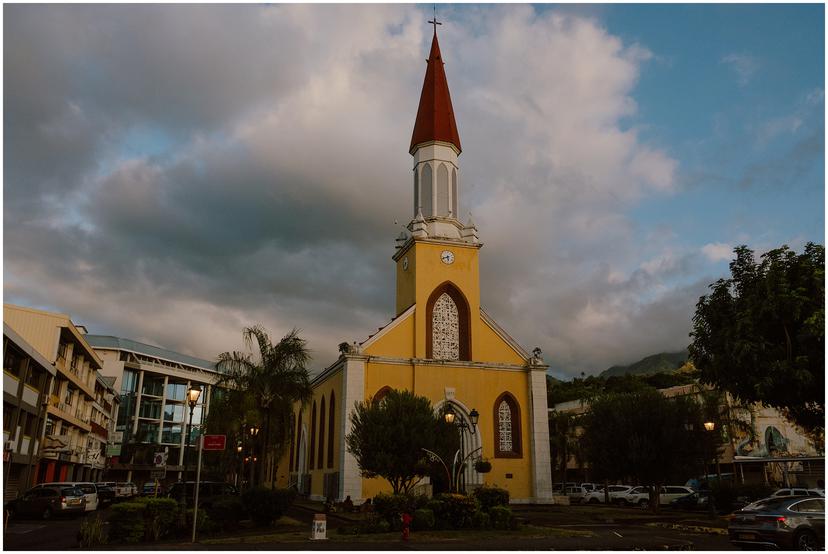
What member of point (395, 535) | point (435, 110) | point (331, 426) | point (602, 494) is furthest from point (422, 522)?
point (435, 110)

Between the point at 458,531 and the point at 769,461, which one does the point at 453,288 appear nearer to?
the point at 458,531

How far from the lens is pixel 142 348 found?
8731 cm

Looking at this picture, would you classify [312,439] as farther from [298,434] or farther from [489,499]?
[489,499]

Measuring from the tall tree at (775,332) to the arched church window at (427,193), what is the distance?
1935cm

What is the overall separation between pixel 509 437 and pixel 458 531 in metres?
15.9

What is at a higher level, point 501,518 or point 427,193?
point 427,193

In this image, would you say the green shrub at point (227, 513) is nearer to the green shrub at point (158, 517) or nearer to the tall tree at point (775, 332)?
the green shrub at point (158, 517)

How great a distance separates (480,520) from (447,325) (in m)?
16.5

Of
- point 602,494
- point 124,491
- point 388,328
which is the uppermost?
point 388,328

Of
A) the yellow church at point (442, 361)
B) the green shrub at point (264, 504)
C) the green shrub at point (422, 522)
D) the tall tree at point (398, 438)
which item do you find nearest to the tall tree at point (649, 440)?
the yellow church at point (442, 361)

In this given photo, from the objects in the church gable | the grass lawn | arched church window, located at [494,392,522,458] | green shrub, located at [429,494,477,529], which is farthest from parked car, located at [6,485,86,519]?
arched church window, located at [494,392,522,458]

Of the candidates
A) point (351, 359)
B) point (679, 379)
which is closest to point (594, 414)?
point (351, 359)

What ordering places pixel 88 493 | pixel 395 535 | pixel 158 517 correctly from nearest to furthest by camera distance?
pixel 158 517, pixel 395 535, pixel 88 493

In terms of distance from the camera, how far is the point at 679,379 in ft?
241
